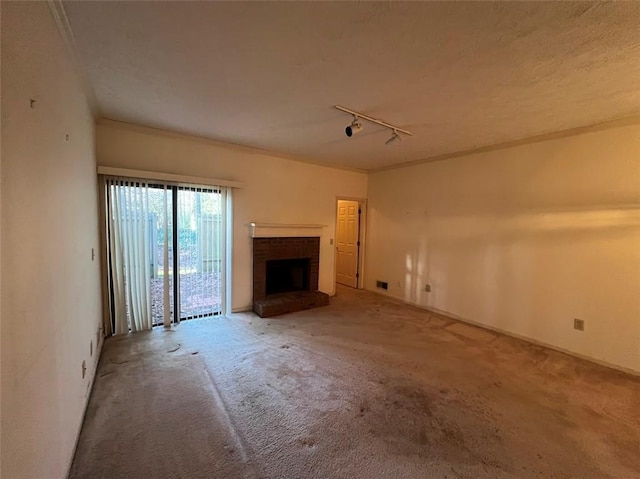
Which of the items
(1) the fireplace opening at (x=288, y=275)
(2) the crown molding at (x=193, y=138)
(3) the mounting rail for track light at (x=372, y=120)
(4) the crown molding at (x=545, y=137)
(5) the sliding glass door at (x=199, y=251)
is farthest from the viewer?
(1) the fireplace opening at (x=288, y=275)

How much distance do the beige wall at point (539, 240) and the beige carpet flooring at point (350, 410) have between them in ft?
1.48

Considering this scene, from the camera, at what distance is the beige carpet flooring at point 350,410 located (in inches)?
68.0

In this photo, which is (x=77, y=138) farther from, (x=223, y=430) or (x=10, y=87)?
(x=223, y=430)

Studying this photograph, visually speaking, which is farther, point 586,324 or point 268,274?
point 268,274

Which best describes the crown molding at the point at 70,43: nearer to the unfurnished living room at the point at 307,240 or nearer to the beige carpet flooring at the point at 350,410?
the unfurnished living room at the point at 307,240

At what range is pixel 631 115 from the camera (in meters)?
2.79

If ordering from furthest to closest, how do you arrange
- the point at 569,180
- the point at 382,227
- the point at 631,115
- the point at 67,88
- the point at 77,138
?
the point at 382,227 → the point at 569,180 → the point at 631,115 → the point at 77,138 → the point at 67,88

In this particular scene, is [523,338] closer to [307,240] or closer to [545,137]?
[545,137]

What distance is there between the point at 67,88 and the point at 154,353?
2.54m

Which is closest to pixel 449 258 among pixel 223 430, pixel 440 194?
pixel 440 194

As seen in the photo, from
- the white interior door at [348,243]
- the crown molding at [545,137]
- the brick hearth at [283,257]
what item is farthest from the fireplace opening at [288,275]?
the crown molding at [545,137]

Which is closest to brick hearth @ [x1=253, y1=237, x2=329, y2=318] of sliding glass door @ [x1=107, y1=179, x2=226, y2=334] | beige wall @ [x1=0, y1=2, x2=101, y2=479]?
sliding glass door @ [x1=107, y1=179, x2=226, y2=334]

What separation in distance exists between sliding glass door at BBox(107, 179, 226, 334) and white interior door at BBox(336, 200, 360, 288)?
9.99 ft

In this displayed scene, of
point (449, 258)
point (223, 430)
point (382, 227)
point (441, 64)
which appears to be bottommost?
point (223, 430)
